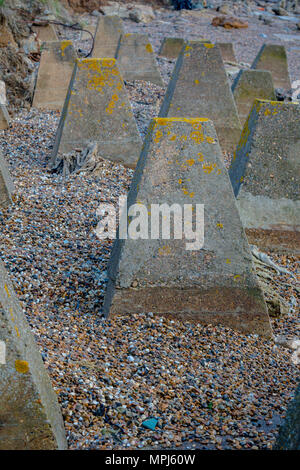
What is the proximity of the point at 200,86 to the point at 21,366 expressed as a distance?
5874mm

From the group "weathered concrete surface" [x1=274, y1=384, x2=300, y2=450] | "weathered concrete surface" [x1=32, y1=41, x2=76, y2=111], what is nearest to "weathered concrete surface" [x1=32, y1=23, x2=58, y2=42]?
"weathered concrete surface" [x1=32, y1=41, x2=76, y2=111]

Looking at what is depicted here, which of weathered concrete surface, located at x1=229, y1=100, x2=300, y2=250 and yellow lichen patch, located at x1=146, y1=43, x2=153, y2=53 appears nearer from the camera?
weathered concrete surface, located at x1=229, y1=100, x2=300, y2=250

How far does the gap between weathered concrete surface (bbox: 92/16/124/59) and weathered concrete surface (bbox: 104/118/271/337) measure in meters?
10.1

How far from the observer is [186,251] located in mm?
3371

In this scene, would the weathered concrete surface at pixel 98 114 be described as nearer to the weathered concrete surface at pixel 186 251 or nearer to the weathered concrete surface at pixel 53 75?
the weathered concrete surface at pixel 186 251

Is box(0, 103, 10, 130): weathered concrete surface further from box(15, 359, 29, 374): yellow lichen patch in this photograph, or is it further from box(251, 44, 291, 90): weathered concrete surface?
box(251, 44, 291, 90): weathered concrete surface

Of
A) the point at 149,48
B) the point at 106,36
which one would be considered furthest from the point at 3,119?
the point at 106,36

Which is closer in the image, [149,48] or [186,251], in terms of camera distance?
[186,251]

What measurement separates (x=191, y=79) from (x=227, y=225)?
4282 mm

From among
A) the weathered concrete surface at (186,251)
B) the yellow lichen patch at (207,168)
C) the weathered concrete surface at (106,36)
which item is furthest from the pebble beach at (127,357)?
the weathered concrete surface at (106,36)

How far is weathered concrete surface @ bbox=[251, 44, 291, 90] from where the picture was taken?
11778 millimetres

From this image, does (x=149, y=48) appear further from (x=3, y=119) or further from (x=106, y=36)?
(x=3, y=119)

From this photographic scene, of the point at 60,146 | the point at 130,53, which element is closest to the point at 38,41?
the point at 130,53

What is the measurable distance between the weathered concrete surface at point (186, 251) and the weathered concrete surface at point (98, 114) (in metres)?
2.81
